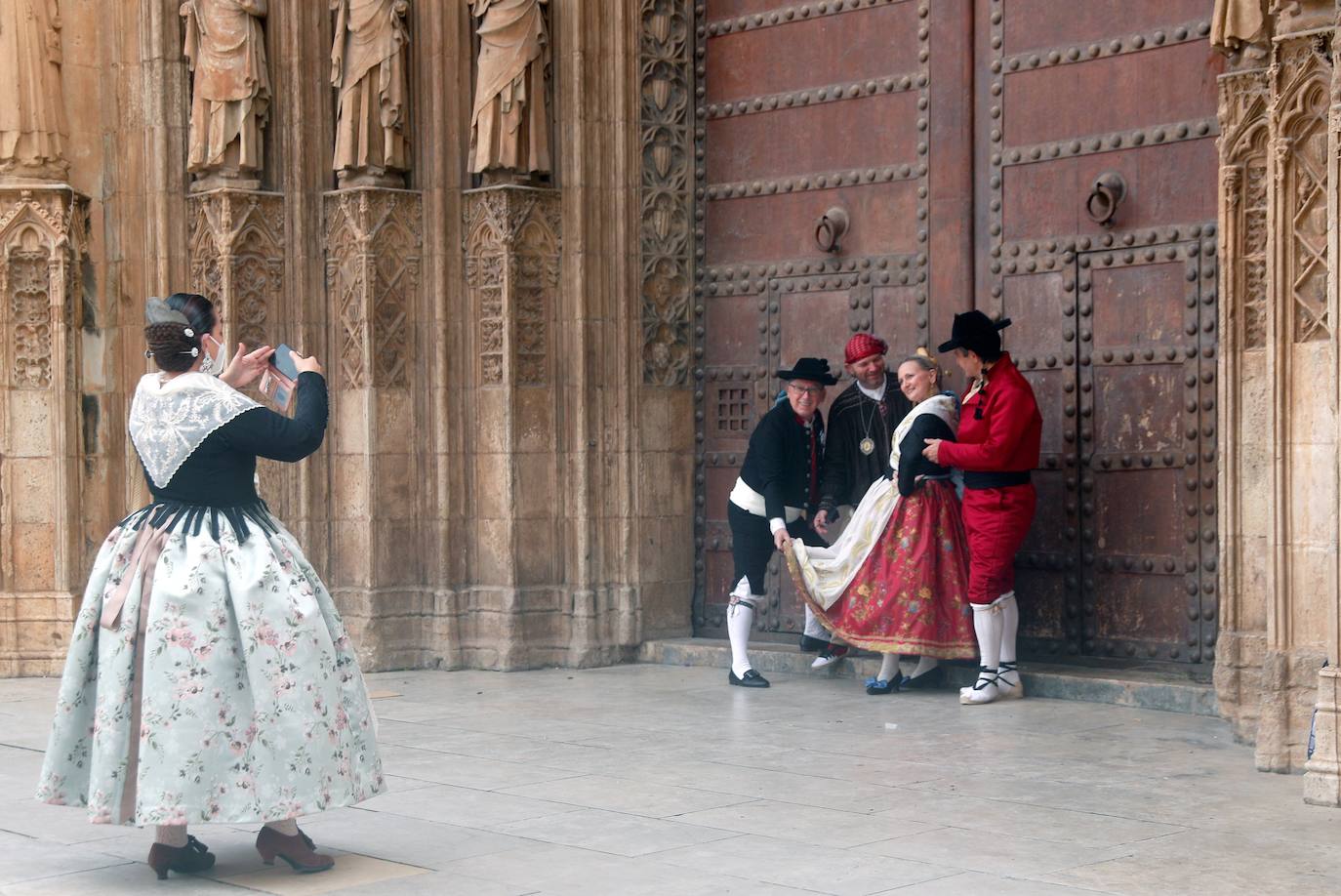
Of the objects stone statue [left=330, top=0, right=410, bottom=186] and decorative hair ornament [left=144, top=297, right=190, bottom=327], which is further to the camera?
stone statue [left=330, top=0, right=410, bottom=186]

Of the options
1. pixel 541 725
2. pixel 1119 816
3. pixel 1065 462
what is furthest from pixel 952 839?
pixel 1065 462

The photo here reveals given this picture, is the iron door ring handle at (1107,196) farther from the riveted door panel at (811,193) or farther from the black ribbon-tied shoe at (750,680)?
Answer: the black ribbon-tied shoe at (750,680)

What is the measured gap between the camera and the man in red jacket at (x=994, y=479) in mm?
9289

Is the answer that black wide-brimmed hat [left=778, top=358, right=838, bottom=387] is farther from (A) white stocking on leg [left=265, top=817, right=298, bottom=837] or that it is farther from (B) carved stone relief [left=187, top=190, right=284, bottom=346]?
(A) white stocking on leg [left=265, top=817, right=298, bottom=837]

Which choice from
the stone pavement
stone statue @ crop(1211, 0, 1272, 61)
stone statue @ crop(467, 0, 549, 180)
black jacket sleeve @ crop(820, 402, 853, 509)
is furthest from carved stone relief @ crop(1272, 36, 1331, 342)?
stone statue @ crop(467, 0, 549, 180)

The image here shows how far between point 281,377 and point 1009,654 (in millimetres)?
4606

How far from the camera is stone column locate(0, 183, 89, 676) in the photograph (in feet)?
36.3

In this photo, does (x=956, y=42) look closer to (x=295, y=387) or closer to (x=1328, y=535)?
(x=1328, y=535)

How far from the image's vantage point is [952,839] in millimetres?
6141

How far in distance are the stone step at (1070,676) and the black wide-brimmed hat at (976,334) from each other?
1.69 meters

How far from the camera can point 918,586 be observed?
31.6 ft

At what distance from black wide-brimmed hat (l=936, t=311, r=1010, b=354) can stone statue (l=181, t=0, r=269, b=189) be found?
4.51 meters

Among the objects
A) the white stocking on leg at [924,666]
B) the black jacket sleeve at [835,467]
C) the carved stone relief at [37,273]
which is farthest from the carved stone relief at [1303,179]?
the carved stone relief at [37,273]

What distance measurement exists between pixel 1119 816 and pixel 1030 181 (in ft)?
14.8
